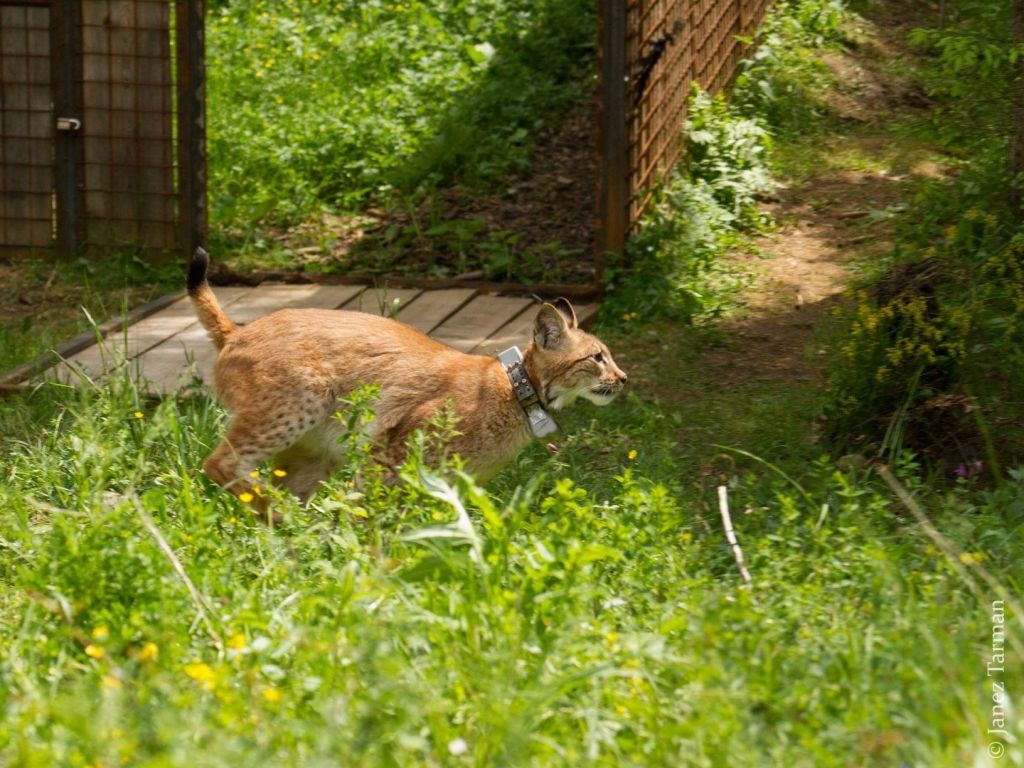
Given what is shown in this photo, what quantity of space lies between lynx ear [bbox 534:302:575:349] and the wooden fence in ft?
10.1

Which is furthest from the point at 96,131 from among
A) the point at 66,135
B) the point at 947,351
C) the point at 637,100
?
the point at 947,351

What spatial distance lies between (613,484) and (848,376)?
130 cm

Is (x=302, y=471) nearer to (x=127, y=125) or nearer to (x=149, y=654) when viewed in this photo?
(x=149, y=654)

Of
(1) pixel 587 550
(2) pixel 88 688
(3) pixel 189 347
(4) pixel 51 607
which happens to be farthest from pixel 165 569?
(3) pixel 189 347

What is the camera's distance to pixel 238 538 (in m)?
5.62

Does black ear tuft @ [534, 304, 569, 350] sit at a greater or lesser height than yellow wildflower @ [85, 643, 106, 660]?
greater

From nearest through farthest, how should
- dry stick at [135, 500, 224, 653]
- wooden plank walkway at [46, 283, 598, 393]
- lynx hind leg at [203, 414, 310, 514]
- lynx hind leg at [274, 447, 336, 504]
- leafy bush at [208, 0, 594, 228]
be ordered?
dry stick at [135, 500, 224, 653], lynx hind leg at [203, 414, 310, 514], lynx hind leg at [274, 447, 336, 504], wooden plank walkway at [46, 283, 598, 393], leafy bush at [208, 0, 594, 228]

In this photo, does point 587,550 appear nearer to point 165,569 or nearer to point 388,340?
point 165,569

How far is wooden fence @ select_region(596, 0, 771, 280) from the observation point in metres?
9.45

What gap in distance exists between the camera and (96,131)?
10.8 meters

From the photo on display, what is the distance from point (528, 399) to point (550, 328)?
1.20 ft

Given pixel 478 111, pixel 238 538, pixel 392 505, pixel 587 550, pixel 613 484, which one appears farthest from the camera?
pixel 478 111

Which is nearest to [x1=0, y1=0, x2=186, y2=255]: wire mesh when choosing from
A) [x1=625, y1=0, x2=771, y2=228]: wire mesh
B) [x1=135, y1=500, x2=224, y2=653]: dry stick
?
[x1=625, y1=0, x2=771, y2=228]: wire mesh

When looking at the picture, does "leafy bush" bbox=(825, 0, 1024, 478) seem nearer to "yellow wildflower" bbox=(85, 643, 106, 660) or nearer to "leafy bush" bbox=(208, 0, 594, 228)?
"yellow wildflower" bbox=(85, 643, 106, 660)
